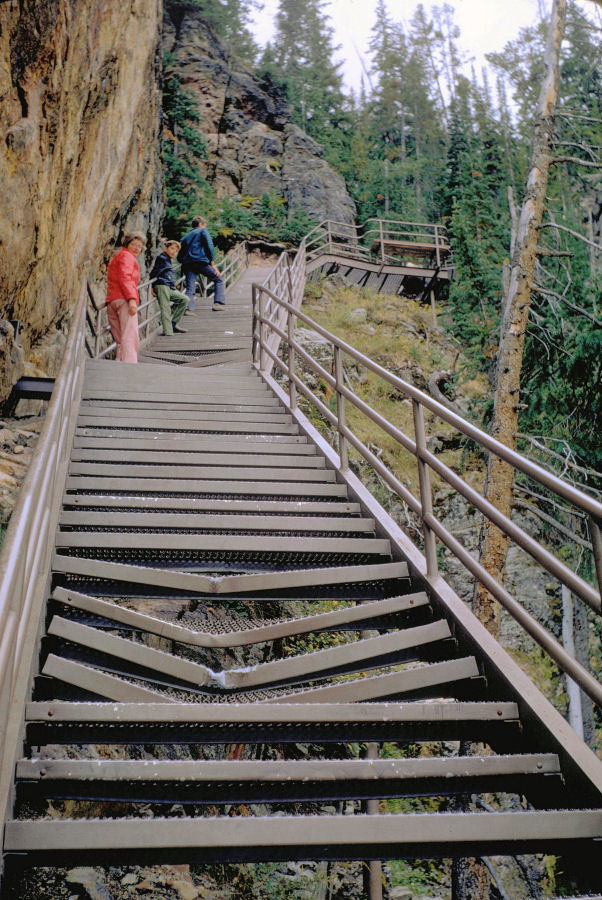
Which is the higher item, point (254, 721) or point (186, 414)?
point (186, 414)

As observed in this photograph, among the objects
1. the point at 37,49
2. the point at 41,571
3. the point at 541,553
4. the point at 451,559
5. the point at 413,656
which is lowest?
the point at 451,559

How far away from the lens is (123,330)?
344 inches

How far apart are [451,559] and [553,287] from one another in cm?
555

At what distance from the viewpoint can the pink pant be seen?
858 cm

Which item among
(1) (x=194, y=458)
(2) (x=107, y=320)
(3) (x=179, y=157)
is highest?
(3) (x=179, y=157)

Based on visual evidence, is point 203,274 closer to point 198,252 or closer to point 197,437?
point 198,252

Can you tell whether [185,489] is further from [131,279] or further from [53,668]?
[131,279]

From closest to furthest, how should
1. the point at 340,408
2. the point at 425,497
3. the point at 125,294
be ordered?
the point at 425,497 → the point at 340,408 → the point at 125,294

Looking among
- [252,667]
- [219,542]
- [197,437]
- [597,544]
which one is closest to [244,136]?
[197,437]

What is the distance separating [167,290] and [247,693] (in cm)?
1017

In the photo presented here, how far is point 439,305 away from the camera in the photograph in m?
25.2

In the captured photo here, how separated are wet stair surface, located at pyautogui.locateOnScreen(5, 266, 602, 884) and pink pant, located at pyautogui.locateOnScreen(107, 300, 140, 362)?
11.8ft

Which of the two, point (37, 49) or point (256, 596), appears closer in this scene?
point (256, 596)

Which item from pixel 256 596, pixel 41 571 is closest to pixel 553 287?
pixel 256 596
